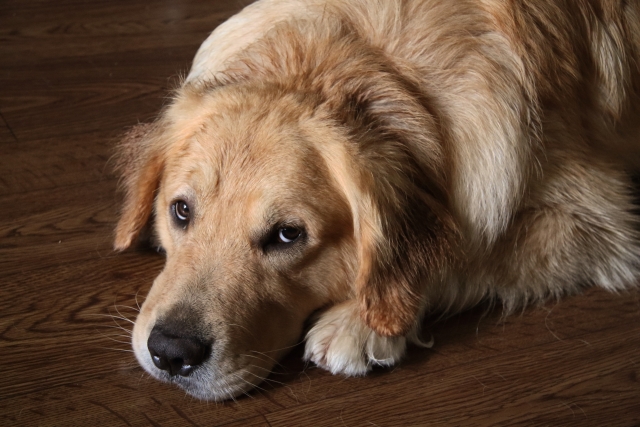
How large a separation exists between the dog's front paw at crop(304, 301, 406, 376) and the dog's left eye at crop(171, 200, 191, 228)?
1.46 feet

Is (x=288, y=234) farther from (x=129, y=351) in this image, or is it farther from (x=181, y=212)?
(x=129, y=351)

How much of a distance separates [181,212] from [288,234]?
32cm

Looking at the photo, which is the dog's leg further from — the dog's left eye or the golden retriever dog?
the dog's left eye

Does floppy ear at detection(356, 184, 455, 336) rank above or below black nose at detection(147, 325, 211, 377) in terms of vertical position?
above

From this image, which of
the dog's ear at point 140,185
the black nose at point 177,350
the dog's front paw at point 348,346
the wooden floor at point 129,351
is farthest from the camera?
the dog's ear at point 140,185

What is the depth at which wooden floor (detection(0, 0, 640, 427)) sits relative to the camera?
1996 mm

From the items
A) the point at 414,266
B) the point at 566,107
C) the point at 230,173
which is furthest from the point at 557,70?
the point at 230,173

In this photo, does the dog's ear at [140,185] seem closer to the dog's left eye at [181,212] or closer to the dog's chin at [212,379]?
the dog's left eye at [181,212]

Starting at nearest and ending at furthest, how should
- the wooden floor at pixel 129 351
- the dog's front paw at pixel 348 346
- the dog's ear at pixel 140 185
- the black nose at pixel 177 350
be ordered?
1. the black nose at pixel 177 350
2. the wooden floor at pixel 129 351
3. the dog's front paw at pixel 348 346
4. the dog's ear at pixel 140 185

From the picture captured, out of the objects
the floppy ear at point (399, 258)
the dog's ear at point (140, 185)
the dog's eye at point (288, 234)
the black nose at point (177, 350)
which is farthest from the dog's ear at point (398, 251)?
the dog's ear at point (140, 185)

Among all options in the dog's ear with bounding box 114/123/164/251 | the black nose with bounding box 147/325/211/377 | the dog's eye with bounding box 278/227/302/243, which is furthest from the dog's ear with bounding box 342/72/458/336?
the dog's ear with bounding box 114/123/164/251

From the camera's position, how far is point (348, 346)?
2107 mm

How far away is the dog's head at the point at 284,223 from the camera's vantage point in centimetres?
194

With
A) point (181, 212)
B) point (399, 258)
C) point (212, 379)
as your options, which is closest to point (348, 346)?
point (399, 258)
